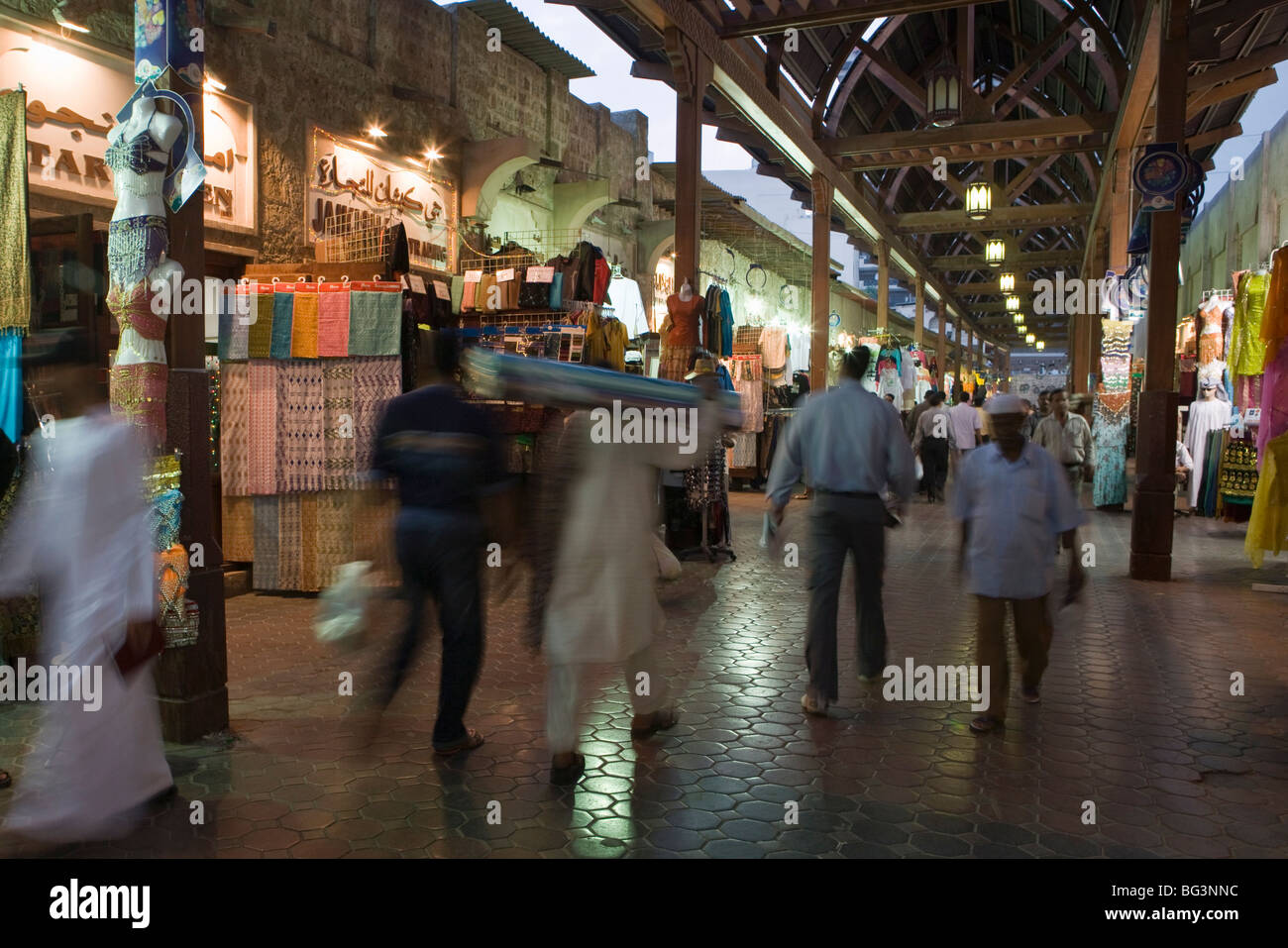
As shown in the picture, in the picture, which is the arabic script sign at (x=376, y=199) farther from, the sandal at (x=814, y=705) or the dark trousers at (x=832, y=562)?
the sandal at (x=814, y=705)

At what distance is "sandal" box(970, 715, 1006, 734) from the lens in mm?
4344

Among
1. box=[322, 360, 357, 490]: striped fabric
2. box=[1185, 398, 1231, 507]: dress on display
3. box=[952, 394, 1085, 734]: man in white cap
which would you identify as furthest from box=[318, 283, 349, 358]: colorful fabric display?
box=[1185, 398, 1231, 507]: dress on display

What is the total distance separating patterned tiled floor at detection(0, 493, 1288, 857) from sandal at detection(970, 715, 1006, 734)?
0.05 m

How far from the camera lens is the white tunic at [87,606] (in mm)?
3117

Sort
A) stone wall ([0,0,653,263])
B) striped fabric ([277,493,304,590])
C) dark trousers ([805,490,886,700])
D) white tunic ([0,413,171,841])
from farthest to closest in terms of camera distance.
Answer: stone wall ([0,0,653,263]) < striped fabric ([277,493,304,590]) < dark trousers ([805,490,886,700]) < white tunic ([0,413,171,841])

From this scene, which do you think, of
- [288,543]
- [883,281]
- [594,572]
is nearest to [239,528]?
[288,543]

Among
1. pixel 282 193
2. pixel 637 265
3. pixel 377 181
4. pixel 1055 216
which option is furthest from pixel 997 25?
pixel 282 193

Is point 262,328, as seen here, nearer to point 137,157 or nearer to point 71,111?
point 71,111

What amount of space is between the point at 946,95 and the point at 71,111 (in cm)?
950

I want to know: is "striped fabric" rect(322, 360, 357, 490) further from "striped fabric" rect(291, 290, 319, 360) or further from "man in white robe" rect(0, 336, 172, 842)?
"man in white robe" rect(0, 336, 172, 842)

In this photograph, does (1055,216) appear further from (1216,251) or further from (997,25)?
(997,25)

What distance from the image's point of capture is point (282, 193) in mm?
7887

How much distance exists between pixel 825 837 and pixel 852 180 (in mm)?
14672
